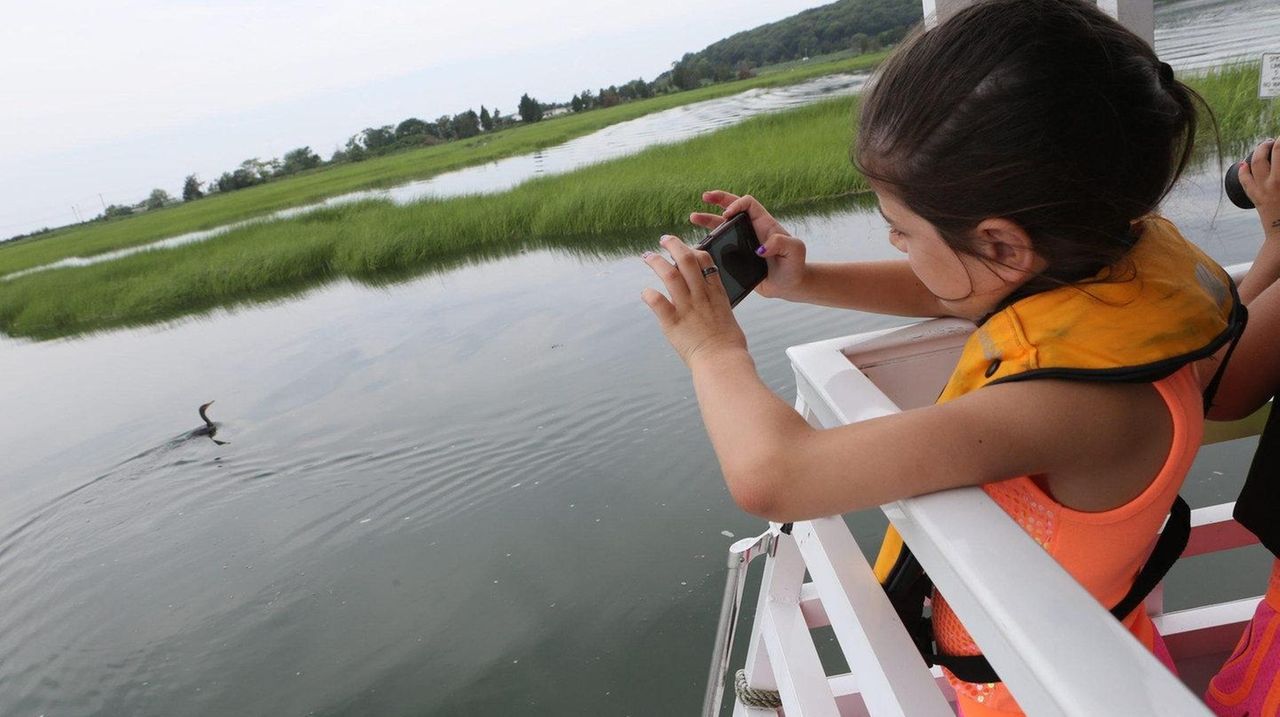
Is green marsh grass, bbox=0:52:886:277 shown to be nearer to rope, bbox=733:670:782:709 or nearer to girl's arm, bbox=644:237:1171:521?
rope, bbox=733:670:782:709

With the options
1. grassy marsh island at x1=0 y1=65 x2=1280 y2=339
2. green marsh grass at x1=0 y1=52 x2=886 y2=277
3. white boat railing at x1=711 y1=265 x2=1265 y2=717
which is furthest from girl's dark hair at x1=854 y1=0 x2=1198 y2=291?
green marsh grass at x1=0 y1=52 x2=886 y2=277

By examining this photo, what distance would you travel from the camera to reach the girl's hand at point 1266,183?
2.42 ft

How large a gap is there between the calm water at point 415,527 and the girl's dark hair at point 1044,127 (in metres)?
0.19

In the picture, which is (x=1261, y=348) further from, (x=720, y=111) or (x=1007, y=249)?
(x=720, y=111)

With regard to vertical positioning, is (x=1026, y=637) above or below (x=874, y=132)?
below

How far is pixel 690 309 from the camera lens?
2.01ft

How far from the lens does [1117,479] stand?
49cm

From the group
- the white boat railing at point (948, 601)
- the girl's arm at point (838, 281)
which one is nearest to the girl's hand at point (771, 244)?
the girl's arm at point (838, 281)

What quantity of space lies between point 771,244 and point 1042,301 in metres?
0.34

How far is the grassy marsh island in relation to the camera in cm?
734

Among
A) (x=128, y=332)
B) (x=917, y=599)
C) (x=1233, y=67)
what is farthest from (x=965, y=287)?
(x=128, y=332)

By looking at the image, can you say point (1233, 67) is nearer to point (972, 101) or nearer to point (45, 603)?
point (972, 101)

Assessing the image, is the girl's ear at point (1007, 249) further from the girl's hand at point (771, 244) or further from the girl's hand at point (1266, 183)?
the girl's hand at point (1266, 183)

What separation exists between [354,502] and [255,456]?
1.12 metres
